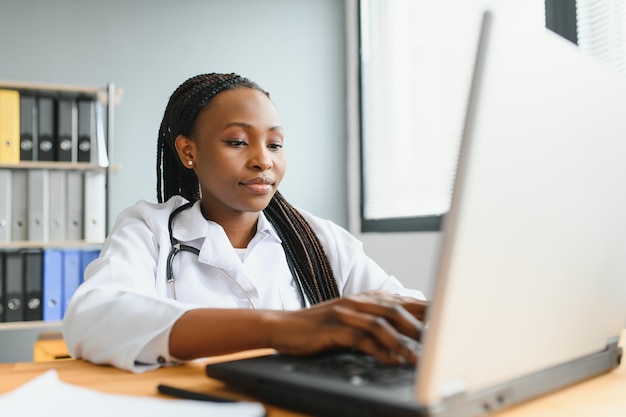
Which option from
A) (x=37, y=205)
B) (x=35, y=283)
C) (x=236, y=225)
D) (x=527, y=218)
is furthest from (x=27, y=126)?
(x=527, y=218)

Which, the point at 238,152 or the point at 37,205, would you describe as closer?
the point at 238,152

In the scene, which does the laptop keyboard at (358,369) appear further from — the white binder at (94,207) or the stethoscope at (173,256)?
the white binder at (94,207)

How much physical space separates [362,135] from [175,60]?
42.0 inches

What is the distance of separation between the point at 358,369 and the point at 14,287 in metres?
2.19

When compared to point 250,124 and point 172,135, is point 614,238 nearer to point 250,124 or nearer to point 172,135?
point 250,124

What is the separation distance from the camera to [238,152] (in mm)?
1296

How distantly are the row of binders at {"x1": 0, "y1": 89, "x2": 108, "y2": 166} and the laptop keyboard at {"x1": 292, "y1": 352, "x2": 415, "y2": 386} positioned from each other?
83.0 inches

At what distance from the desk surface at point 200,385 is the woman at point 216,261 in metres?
0.03

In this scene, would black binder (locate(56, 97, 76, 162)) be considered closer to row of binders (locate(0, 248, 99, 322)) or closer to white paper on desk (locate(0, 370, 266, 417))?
row of binders (locate(0, 248, 99, 322))

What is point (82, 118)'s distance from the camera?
248cm

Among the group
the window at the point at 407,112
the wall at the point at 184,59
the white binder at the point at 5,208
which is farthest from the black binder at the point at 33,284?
the window at the point at 407,112

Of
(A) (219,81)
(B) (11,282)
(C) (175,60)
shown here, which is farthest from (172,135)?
(C) (175,60)

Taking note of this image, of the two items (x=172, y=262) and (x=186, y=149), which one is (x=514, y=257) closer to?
(x=172, y=262)

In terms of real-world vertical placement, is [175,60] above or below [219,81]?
above
